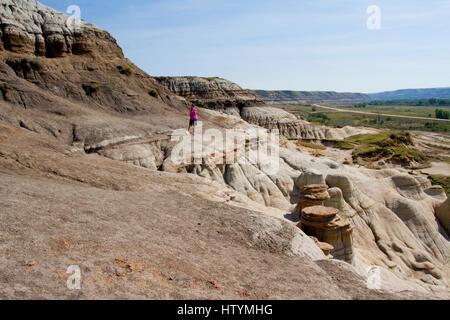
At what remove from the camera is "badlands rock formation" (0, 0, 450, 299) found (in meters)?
6.18

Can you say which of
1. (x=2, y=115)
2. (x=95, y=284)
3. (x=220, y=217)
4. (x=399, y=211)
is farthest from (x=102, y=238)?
(x=399, y=211)

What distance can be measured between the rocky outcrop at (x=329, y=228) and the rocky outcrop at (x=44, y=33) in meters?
25.0

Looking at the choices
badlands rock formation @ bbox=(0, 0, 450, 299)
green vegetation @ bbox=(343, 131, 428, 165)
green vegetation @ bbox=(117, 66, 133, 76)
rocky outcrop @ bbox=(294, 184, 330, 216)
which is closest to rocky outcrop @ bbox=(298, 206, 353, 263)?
badlands rock formation @ bbox=(0, 0, 450, 299)

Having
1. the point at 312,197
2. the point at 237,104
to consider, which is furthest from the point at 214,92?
the point at 312,197

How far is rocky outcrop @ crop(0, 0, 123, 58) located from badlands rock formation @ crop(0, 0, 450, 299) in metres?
0.10

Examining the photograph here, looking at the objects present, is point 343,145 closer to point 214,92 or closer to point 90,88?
point 214,92

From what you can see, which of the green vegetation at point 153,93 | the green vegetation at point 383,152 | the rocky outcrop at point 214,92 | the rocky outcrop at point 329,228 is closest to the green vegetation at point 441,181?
the green vegetation at point 383,152

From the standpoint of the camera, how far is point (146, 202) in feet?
34.9

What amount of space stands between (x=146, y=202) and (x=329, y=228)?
796 centimetres

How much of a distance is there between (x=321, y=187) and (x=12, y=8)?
89.7 feet

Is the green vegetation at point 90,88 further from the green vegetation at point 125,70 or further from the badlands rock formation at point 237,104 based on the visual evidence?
the badlands rock formation at point 237,104

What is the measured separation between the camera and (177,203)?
11.0 meters

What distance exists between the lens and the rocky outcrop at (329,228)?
14.2m
